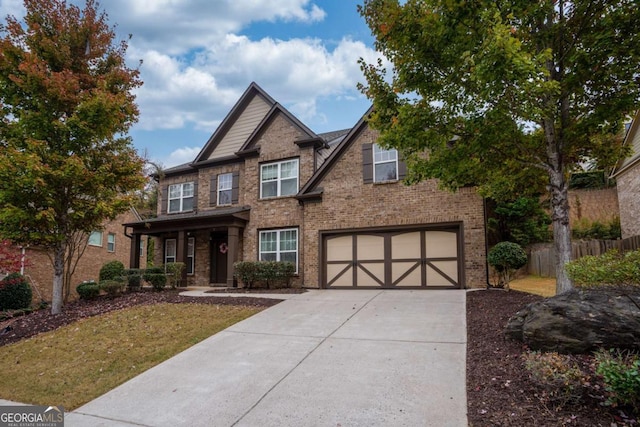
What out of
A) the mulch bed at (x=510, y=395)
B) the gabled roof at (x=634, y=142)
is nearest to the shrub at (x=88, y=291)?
the mulch bed at (x=510, y=395)

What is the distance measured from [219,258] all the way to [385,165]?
8.95m

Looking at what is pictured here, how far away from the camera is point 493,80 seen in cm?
603

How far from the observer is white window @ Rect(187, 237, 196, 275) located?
18219mm

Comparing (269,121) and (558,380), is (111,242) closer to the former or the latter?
(269,121)

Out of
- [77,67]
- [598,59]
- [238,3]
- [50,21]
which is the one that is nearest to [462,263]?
[598,59]

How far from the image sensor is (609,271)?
201 inches

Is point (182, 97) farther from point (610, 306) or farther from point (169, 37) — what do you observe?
point (610, 306)

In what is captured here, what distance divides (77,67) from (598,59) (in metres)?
12.8

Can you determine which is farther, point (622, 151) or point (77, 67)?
point (77, 67)

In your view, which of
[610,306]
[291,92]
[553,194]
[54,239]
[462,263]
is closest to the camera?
[610,306]

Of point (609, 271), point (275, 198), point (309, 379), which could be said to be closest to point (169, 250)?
point (275, 198)

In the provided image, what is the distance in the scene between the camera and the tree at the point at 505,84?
641 centimetres

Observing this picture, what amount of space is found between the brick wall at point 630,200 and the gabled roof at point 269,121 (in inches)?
526

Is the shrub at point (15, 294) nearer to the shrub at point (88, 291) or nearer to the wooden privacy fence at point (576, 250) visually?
the shrub at point (88, 291)
